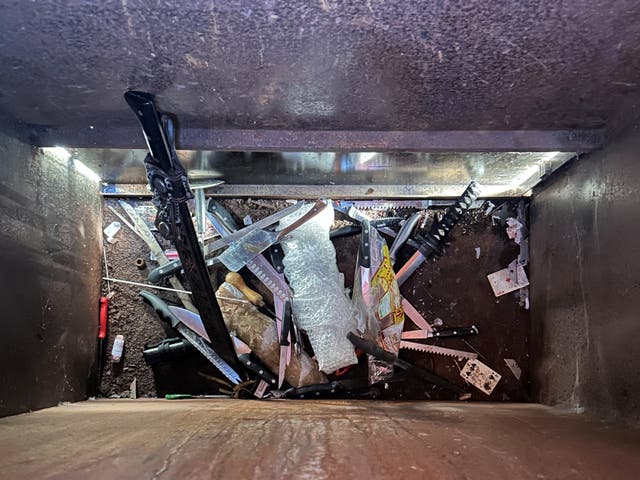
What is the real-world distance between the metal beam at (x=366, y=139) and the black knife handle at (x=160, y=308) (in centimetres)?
89

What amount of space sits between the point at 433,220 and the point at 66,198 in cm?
149

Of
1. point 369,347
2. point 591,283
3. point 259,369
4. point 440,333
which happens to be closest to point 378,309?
point 369,347

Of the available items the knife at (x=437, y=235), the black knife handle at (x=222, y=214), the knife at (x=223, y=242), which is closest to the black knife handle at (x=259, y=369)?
the knife at (x=223, y=242)

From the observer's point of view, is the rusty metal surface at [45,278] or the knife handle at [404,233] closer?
the rusty metal surface at [45,278]

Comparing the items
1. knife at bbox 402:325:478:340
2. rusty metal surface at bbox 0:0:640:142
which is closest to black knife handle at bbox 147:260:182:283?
rusty metal surface at bbox 0:0:640:142

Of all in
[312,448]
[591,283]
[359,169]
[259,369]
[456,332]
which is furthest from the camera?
[456,332]

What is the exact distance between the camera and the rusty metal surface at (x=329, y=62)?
772 millimetres

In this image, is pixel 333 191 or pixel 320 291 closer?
pixel 320 291

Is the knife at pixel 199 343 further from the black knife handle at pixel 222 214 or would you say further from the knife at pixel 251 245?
the black knife handle at pixel 222 214

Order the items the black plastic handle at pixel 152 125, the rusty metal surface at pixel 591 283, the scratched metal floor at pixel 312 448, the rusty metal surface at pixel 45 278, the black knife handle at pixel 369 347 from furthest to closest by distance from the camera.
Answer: the black knife handle at pixel 369 347
the rusty metal surface at pixel 45 278
the rusty metal surface at pixel 591 283
the black plastic handle at pixel 152 125
the scratched metal floor at pixel 312 448

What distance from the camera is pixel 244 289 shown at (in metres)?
2.02

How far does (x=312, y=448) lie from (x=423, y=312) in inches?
53.8

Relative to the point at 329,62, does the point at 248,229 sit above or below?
below

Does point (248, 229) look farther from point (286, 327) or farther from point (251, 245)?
point (286, 327)
